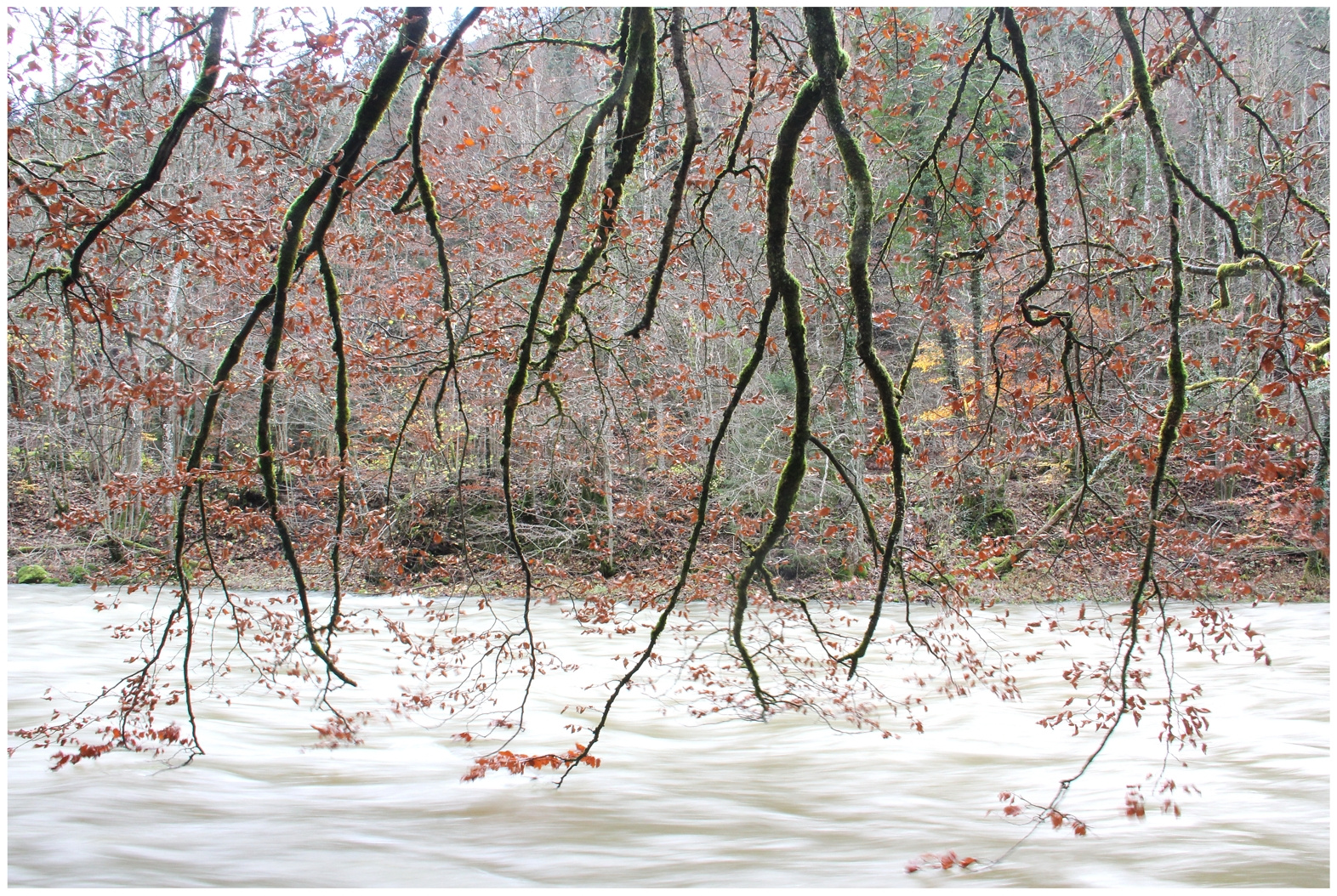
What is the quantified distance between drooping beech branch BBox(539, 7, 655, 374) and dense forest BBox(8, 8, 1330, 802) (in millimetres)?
29

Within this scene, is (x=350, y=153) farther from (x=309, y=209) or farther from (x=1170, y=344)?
(x=1170, y=344)

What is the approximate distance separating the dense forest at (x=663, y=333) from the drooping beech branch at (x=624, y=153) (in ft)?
0.09

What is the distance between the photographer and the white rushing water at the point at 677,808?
15.3ft

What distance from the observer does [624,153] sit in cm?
429

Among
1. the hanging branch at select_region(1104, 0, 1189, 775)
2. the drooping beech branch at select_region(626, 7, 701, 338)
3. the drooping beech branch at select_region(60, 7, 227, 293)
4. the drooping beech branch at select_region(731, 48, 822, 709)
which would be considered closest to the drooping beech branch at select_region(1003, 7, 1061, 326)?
the hanging branch at select_region(1104, 0, 1189, 775)

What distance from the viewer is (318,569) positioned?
17109 mm

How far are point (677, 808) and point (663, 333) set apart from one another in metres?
8.34

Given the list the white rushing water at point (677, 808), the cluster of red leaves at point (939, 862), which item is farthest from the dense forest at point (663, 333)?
the cluster of red leaves at point (939, 862)

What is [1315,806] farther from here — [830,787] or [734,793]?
[734,793]

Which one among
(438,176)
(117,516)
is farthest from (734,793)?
(117,516)

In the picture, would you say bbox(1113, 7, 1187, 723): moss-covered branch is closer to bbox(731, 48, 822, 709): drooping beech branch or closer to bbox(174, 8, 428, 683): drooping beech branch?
bbox(731, 48, 822, 709): drooping beech branch

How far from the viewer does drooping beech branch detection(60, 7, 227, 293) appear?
344 cm

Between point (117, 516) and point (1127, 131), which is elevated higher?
point (1127, 131)

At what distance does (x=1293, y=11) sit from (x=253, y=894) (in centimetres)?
1974
